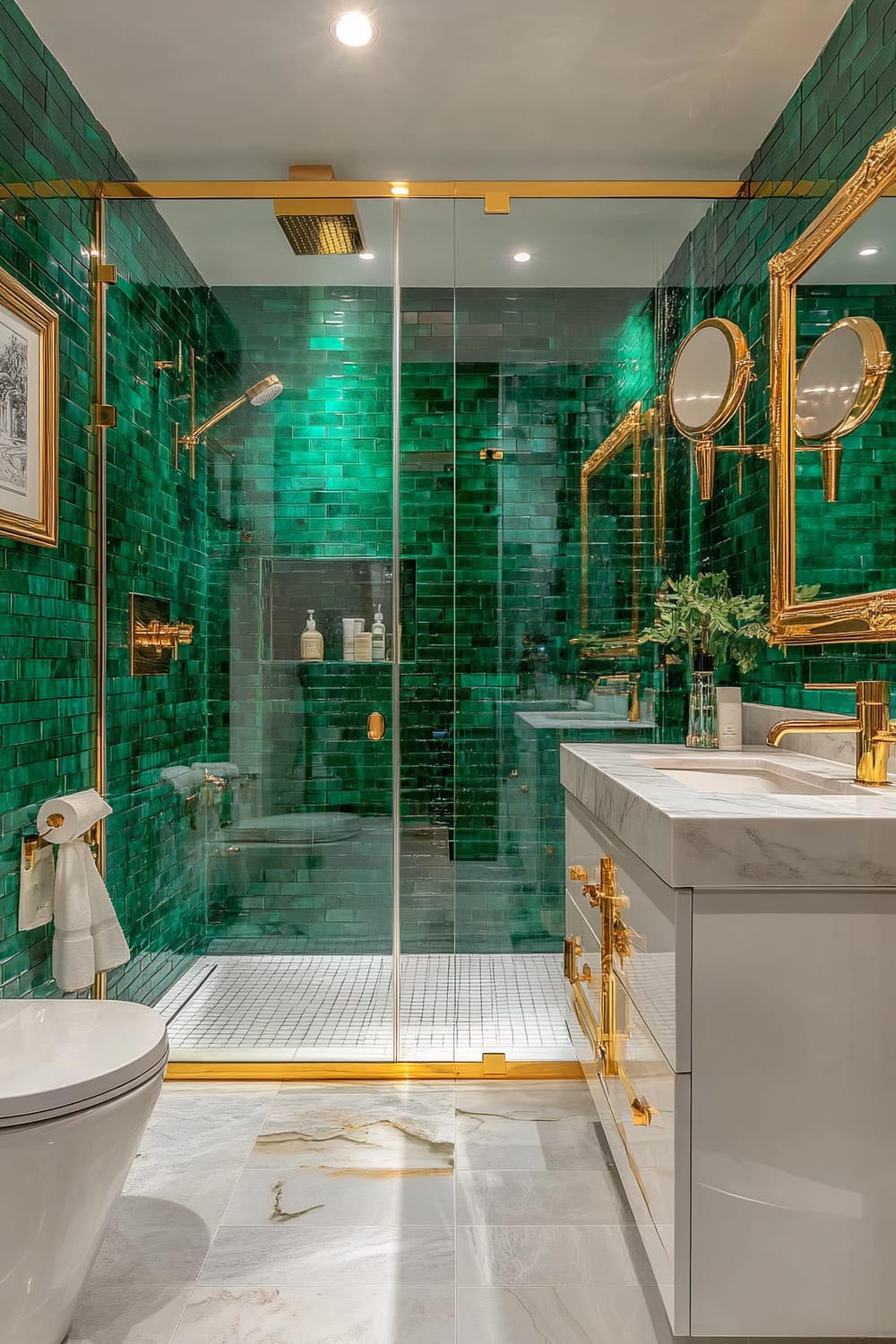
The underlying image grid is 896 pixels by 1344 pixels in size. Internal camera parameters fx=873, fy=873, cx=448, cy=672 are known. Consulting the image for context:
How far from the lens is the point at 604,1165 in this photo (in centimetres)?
194

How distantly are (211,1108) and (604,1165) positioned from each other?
989mm

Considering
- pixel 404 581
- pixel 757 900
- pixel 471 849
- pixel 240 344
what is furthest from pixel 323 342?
pixel 757 900

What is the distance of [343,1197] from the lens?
1.81m

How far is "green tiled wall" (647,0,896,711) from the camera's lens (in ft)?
5.66

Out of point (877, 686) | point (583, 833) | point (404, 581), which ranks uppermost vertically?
point (404, 581)

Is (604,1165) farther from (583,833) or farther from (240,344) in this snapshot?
(240,344)

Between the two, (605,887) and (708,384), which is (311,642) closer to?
(605,887)

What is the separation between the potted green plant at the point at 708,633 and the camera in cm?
224

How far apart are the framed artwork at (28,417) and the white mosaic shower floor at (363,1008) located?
1.33 m

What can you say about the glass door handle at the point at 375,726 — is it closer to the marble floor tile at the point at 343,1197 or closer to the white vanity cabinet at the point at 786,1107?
the marble floor tile at the point at 343,1197

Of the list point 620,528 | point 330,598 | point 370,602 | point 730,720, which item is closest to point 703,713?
point 730,720

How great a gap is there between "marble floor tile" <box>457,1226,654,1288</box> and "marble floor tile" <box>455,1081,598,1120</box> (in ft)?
1.51

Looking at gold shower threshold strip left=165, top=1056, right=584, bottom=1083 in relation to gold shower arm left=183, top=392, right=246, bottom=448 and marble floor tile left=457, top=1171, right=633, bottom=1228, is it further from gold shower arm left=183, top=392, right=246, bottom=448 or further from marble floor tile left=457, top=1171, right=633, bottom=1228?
gold shower arm left=183, top=392, right=246, bottom=448

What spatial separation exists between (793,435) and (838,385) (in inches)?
8.4
